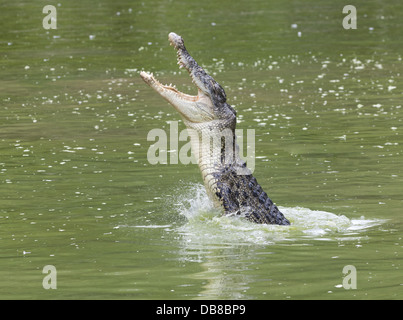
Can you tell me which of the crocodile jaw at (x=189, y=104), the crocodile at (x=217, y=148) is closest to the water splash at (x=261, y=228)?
the crocodile at (x=217, y=148)

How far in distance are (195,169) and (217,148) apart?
128 inches

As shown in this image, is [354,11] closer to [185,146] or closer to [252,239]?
[185,146]

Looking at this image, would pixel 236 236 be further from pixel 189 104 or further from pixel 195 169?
pixel 195 169

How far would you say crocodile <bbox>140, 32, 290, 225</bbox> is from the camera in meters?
11.6

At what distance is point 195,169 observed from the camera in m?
15.3

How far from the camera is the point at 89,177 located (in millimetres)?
14422

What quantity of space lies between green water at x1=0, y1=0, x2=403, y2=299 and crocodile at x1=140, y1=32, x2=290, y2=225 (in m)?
0.24

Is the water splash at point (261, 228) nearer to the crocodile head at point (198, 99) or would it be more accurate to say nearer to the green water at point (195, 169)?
the green water at point (195, 169)

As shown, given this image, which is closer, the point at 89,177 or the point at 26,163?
the point at 89,177

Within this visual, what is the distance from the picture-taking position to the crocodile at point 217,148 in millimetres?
11602

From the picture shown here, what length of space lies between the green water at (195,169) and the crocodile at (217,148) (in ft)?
0.79
